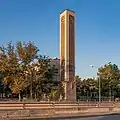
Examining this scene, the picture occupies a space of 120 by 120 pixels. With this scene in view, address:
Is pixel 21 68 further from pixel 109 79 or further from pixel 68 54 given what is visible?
pixel 109 79

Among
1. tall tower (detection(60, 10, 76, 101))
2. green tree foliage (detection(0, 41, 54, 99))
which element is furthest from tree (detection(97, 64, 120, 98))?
green tree foliage (detection(0, 41, 54, 99))

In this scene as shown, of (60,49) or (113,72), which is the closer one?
(60,49)

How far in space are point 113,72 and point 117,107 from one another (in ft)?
193

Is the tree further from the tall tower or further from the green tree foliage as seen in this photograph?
the green tree foliage

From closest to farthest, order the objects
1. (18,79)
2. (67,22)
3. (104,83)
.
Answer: (18,79) → (67,22) → (104,83)

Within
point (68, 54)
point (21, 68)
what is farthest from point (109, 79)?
point (21, 68)

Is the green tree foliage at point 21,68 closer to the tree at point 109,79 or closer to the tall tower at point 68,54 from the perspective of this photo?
the tall tower at point 68,54

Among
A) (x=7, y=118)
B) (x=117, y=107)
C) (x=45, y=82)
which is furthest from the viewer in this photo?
(x=45, y=82)

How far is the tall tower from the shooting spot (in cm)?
9300

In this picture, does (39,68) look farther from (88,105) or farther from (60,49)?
(88,105)

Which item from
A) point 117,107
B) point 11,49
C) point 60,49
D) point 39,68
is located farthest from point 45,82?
point 117,107

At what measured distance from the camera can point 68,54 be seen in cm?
9344

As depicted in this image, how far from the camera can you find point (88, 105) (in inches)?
1679

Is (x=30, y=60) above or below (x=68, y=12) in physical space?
below
